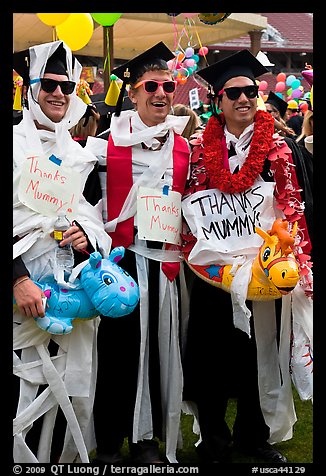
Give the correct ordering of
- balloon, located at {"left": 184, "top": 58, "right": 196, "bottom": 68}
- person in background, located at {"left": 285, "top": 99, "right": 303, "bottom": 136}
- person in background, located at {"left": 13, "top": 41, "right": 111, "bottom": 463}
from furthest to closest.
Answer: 1. person in background, located at {"left": 285, "top": 99, "right": 303, "bottom": 136}
2. balloon, located at {"left": 184, "top": 58, "right": 196, "bottom": 68}
3. person in background, located at {"left": 13, "top": 41, "right": 111, "bottom": 463}

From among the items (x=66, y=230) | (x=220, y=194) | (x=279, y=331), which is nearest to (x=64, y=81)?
(x=66, y=230)

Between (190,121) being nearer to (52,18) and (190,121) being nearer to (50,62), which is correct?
(52,18)

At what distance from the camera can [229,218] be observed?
14.1 feet

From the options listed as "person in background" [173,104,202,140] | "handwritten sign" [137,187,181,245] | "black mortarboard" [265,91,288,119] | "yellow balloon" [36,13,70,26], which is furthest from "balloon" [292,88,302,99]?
"handwritten sign" [137,187,181,245]

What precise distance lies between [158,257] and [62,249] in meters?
0.59

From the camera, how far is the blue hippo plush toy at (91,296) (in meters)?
3.69

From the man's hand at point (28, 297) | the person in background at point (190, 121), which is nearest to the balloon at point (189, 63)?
the person in background at point (190, 121)

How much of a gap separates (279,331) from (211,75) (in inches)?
56.8

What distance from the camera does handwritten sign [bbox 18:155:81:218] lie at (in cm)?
387

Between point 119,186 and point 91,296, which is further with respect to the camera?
point 119,186

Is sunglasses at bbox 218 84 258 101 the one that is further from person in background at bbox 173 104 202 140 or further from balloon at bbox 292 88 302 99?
balloon at bbox 292 88 302 99

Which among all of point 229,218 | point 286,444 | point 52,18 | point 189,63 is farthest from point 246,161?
point 189,63

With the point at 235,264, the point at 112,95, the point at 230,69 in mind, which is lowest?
the point at 235,264

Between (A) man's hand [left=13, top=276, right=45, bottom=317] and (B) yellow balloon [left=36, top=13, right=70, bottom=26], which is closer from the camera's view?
(A) man's hand [left=13, top=276, right=45, bottom=317]
